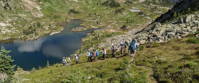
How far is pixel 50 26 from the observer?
550ft

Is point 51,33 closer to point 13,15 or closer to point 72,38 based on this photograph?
point 72,38

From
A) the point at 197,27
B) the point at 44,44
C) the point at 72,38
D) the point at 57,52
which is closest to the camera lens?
the point at 197,27

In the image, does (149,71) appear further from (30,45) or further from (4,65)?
(30,45)

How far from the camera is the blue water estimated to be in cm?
9206

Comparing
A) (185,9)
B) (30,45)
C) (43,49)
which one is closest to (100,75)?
(185,9)

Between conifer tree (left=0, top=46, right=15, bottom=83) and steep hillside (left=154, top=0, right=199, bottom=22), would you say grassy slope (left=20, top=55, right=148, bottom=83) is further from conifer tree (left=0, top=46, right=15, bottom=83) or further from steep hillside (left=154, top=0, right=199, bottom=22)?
steep hillside (left=154, top=0, right=199, bottom=22)

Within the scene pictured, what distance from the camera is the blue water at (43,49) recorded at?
9206 centimetres

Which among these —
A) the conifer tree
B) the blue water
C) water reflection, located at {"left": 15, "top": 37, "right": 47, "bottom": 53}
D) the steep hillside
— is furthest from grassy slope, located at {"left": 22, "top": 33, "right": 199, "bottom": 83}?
water reflection, located at {"left": 15, "top": 37, "right": 47, "bottom": 53}

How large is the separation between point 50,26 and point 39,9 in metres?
58.0

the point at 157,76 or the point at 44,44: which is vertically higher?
the point at 157,76

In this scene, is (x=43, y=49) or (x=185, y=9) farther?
(x=43, y=49)

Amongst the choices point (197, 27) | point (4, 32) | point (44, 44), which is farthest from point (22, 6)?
point (197, 27)

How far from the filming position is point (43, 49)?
11006 centimetres

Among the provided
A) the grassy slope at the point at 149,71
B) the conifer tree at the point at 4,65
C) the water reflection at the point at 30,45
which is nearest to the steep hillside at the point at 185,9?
the grassy slope at the point at 149,71
